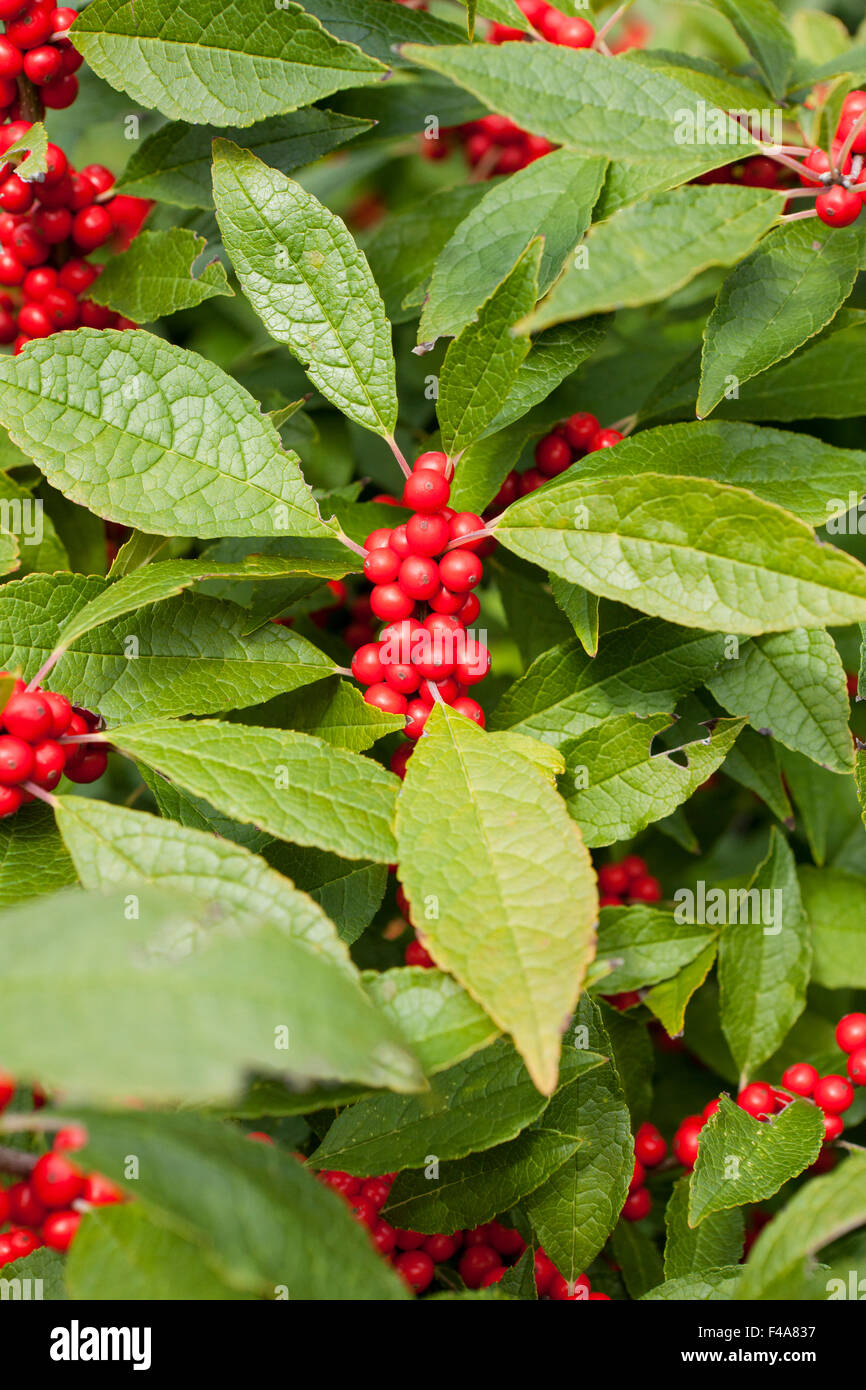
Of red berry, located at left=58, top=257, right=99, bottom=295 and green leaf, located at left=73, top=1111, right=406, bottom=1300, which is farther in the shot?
red berry, located at left=58, top=257, right=99, bottom=295

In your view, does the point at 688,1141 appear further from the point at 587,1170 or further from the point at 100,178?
the point at 100,178

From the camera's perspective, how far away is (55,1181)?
109 cm

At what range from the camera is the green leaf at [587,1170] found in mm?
1300

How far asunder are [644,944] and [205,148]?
126cm

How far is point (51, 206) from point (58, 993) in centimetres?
124

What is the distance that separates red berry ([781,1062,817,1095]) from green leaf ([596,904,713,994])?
0.23 metres

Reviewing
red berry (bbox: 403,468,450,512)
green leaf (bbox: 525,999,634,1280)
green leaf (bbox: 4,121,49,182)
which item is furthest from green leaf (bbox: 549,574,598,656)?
green leaf (bbox: 4,121,49,182)

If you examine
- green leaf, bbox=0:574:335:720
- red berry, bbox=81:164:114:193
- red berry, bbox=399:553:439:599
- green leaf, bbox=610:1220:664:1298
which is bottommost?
green leaf, bbox=610:1220:664:1298

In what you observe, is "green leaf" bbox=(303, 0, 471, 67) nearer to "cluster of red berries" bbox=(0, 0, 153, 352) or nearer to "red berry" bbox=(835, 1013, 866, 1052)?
"cluster of red berries" bbox=(0, 0, 153, 352)

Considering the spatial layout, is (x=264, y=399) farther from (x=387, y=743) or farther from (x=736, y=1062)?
(x=736, y=1062)

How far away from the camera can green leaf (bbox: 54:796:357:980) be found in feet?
3.33

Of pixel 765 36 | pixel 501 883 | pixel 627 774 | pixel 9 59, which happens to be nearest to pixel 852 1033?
pixel 627 774

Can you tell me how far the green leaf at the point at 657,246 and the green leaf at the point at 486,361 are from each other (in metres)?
0.13
